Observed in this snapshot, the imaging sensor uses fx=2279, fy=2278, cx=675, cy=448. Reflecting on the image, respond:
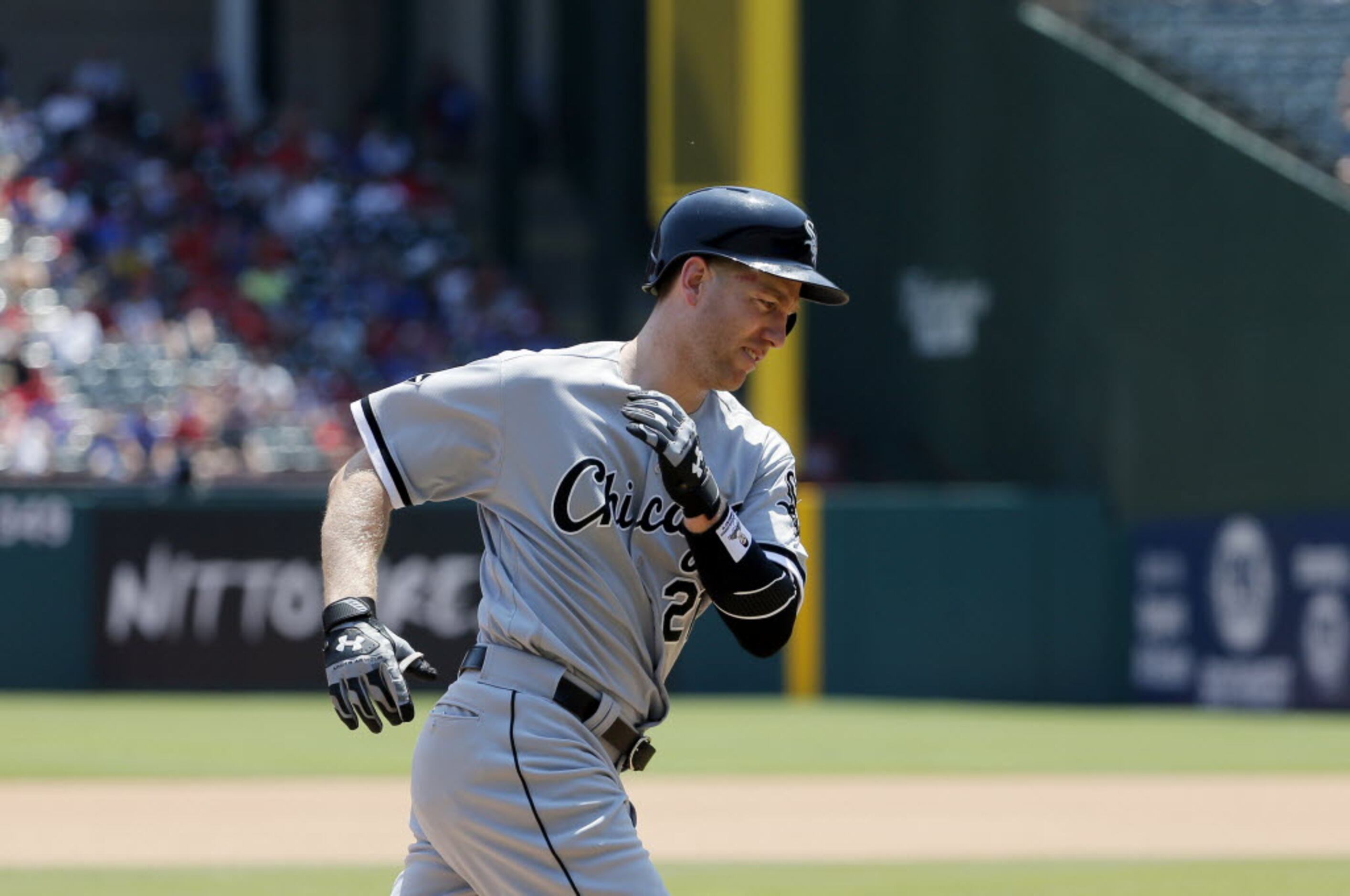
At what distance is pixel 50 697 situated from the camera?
57.5ft

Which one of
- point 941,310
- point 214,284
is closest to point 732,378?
point 941,310

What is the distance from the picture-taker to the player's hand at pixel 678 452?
12.3 ft

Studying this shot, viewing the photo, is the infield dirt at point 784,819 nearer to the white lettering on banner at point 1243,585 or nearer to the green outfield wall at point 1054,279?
the white lettering on banner at point 1243,585

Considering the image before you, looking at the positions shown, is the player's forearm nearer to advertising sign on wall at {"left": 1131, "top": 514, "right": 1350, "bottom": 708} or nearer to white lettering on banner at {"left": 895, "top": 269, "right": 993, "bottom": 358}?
advertising sign on wall at {"left": 1131, "top": 514, "right": 1350, "bottom": 708}

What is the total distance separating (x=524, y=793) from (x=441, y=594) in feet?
46.2

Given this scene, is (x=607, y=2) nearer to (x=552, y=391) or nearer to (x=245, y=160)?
(x=245, y=160)

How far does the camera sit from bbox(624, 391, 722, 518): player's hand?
147 inches

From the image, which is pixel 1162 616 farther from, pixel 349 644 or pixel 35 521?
pixel 349 644

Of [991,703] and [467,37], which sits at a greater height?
[467,37]

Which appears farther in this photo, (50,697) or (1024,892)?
(50,697)

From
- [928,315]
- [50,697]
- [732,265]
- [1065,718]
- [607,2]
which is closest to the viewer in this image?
[732,265]

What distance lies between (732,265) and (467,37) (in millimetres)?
25868

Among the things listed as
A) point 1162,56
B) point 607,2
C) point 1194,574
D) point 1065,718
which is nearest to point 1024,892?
point 1065,718

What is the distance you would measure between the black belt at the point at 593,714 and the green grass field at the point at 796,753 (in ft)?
12.6
